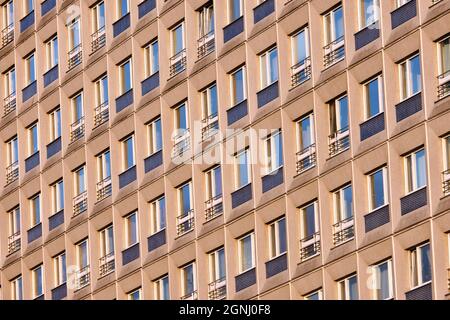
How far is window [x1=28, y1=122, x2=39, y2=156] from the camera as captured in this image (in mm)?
77062

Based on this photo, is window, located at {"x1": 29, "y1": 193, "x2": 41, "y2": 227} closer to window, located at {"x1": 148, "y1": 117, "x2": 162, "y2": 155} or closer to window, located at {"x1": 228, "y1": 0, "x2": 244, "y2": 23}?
window, located at {"x1": 148, "y1": 117, "x2": 162, "y2": 155}

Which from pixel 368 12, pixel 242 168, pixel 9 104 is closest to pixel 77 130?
pixel 9 104

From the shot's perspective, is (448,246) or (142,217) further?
(142,217)

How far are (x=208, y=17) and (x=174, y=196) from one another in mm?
5994

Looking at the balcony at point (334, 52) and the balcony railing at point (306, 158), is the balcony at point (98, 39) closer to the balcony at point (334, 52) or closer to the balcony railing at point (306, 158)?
the balcony railing at point (306, 158)

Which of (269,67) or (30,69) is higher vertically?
(30,69)

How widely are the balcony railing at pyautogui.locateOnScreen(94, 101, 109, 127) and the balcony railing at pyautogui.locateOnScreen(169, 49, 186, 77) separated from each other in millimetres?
4640

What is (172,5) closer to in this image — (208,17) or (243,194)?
(208,17)

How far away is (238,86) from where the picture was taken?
6444 cm

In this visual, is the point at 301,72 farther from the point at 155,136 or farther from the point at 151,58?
the point at 151,58

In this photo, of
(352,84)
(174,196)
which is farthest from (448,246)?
(174,196)

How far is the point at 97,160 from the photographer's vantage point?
72375mm

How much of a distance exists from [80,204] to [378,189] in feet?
62.0

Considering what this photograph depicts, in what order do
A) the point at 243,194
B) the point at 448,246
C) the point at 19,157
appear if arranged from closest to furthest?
the point at 448,246 < the point at 243,194 < the point at 19,157
